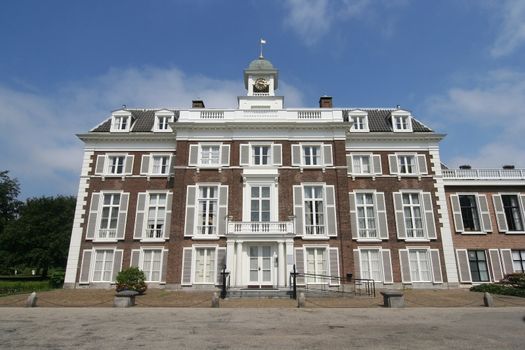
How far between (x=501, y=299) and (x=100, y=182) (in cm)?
2893

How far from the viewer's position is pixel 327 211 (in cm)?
2447

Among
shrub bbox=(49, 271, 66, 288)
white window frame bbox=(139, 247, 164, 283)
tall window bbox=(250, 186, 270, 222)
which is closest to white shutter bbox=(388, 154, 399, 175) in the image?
tall window bbox=(250, 186, 270, 222)

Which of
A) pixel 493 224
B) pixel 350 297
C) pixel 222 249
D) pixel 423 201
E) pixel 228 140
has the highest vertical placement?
pixel 228 140

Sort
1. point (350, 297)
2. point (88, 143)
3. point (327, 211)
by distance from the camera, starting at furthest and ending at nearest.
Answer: point (88, 143), point (327, 211), point (350, 297)

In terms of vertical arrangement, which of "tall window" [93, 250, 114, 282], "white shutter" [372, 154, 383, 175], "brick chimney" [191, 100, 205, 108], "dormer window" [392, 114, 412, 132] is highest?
"brick chimney" [191, 100, 205, 108]

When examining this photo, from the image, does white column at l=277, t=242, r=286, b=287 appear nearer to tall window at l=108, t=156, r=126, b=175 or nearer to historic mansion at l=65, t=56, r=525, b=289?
historic mansion at l=65, t=56, r=525, b=289

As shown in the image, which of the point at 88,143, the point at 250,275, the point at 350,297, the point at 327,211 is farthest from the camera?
the point at 88,143

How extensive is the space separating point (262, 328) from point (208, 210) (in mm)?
14447

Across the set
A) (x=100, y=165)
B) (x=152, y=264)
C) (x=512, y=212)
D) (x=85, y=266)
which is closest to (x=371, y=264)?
(x=512, y=212)

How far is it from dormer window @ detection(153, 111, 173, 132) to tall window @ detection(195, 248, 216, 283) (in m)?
11.2

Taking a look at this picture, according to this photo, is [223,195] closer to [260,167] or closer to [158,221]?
[260,167]

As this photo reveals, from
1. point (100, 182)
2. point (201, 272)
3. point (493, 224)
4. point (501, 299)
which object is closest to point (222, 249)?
point (201, 272)

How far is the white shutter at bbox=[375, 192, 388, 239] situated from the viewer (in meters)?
25.5

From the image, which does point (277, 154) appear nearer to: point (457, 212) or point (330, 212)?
point (330, 212)
